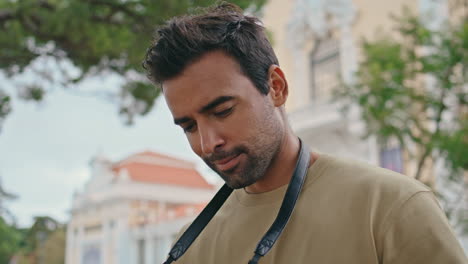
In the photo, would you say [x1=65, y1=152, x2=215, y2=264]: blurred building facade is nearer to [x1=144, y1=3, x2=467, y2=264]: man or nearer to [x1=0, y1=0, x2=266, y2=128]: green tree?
[x1=0, y1=0, x2=266, y2=128]: green tree

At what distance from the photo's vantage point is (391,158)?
37.2ft

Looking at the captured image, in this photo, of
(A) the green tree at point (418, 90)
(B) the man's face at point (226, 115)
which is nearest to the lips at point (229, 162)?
(B) the man's face at point (226, 115)

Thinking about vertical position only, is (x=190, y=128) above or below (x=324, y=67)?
below

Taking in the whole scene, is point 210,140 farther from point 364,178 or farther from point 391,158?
point 391,158

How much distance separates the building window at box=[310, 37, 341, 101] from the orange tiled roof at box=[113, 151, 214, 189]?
40.6 ft

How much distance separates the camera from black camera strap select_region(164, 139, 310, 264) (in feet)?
3.70

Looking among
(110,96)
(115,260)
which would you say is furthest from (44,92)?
(115,260)

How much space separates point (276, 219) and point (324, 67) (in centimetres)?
1257

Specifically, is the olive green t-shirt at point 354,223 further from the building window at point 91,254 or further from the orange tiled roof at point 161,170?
the building window at point 91,254

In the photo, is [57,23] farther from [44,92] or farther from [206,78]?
[206,78]

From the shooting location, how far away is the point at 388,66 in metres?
7.55

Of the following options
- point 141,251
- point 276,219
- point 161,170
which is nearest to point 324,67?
point 141,251

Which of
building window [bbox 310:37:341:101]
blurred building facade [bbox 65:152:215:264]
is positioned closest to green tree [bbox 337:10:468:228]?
building window [bbox 310:37:341:101]

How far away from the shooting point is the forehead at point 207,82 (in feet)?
4.07
